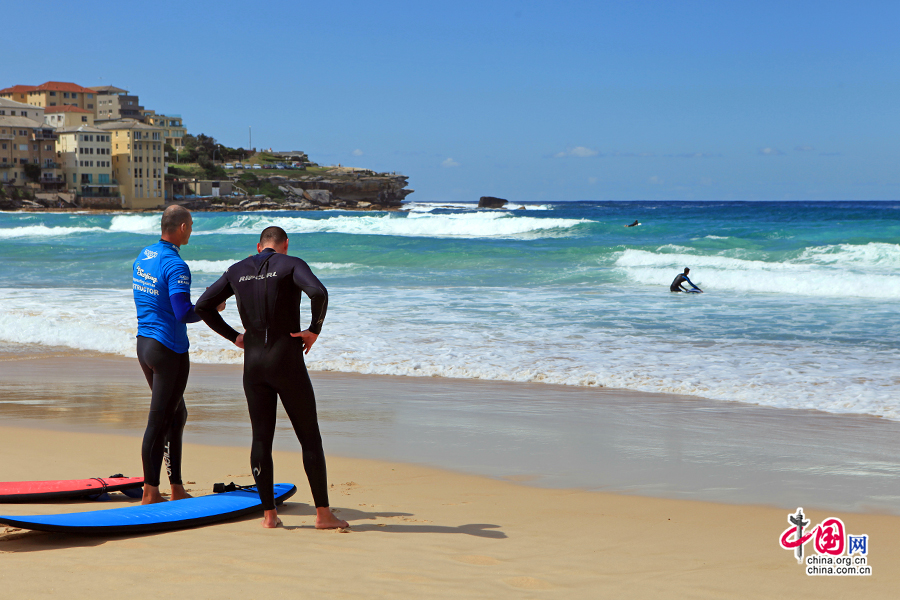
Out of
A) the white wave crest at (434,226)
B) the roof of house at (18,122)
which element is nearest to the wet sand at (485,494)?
the white wave crest at (434,226)

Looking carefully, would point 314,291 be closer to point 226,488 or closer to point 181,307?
point 181,307

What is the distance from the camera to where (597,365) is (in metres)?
9.25

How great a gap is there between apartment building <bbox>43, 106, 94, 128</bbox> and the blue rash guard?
116197 mm

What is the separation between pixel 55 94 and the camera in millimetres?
118625

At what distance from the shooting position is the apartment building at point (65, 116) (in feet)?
352

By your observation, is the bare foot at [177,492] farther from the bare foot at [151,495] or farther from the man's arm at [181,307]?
the man's arm at [181,307]

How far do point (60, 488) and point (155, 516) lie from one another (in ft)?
3.01

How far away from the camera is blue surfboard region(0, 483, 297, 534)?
141 inches

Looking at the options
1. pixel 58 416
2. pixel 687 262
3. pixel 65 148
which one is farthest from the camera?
pixel 65 148

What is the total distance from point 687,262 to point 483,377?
18531 millimetres

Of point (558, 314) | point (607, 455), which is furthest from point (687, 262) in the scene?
point (607, 455)

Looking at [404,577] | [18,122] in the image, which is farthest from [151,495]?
[18,122]

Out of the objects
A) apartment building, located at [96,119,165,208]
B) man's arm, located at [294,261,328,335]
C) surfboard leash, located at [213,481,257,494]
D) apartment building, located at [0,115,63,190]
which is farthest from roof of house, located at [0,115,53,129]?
man's arm, located at [294,261,328,335]

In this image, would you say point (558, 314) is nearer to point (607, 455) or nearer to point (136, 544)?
point (607, 455)
